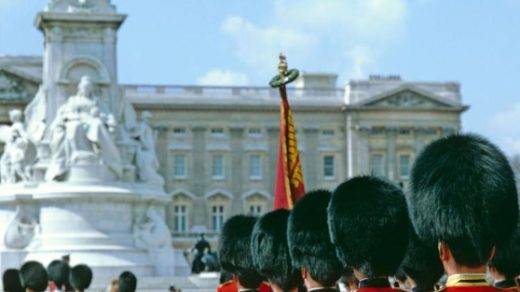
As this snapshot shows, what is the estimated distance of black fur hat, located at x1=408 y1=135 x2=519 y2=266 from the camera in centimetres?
743

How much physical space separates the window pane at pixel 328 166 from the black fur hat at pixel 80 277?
248 feet

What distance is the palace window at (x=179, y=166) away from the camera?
97562 mm

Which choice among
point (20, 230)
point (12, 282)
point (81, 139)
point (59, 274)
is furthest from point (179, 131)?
point (12, 282)

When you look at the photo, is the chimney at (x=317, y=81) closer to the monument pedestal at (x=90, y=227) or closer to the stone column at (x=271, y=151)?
the stone column at (x=271, y=151)

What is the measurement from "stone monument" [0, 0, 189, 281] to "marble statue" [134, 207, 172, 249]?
25mm

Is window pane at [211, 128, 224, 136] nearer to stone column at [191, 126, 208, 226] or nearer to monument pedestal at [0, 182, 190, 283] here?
stone column at [191, 126, 208, 226]

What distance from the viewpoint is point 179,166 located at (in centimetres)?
9781

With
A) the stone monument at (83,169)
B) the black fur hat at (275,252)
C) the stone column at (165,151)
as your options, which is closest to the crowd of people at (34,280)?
the black fur hat at (275,252)

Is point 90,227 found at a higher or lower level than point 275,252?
higher

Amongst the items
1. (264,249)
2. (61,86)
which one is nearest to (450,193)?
(264,249)

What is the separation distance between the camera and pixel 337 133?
100 meters

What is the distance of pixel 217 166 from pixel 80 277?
74692mm

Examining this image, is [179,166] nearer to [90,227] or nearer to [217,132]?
[217,132]

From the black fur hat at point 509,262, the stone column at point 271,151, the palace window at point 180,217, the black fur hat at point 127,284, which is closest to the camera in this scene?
the black fur hat at point 509,262
